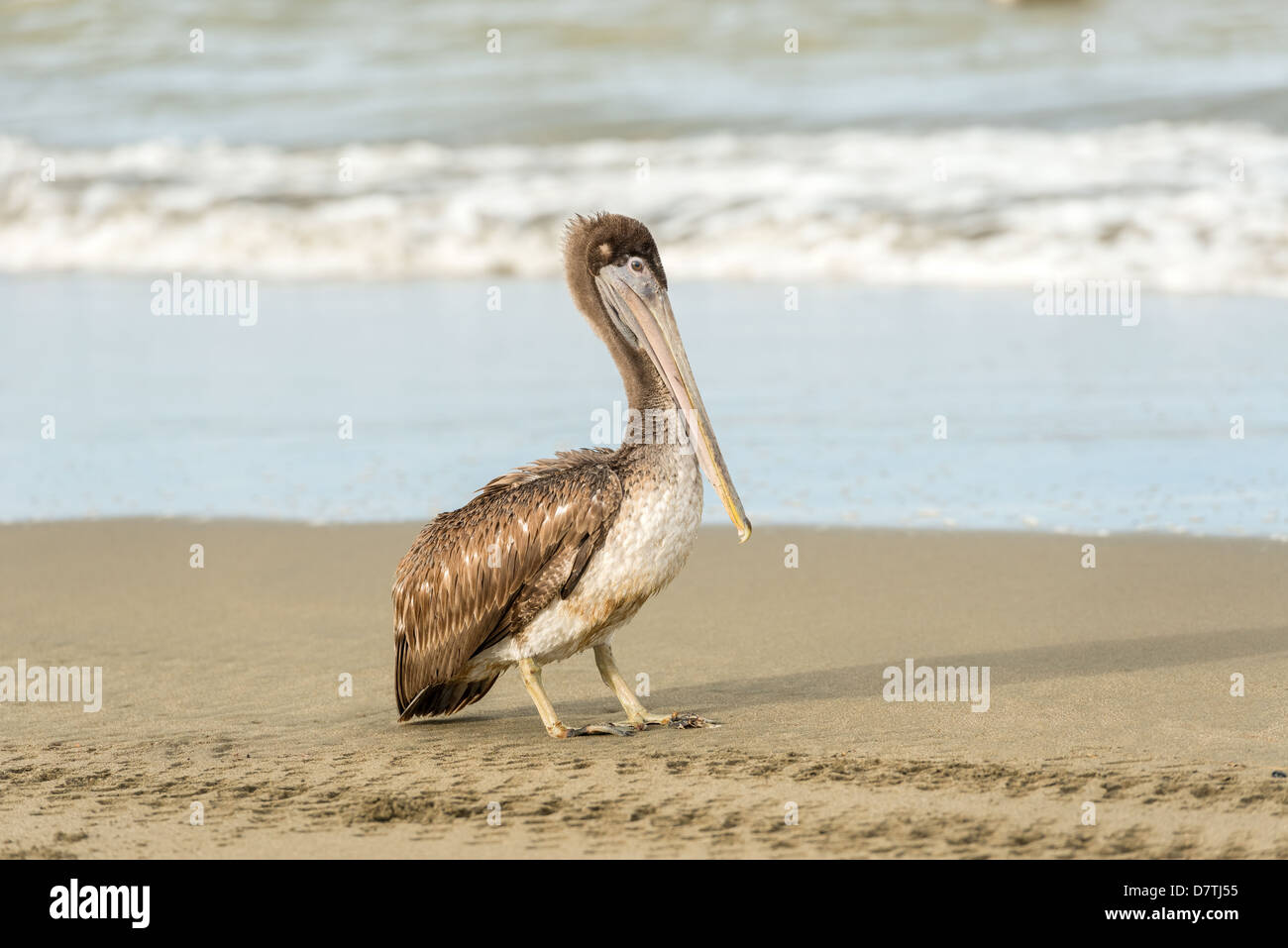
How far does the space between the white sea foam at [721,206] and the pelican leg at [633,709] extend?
9525mm

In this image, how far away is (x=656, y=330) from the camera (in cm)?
502

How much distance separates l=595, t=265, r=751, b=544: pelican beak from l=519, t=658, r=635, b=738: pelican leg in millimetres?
694

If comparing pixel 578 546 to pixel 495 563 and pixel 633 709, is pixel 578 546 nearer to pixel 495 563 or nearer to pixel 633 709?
pixel 495 563

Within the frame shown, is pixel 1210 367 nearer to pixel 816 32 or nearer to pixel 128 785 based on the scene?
pixel 128 785

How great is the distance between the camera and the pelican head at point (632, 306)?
195 inches

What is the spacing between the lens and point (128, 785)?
173 inches

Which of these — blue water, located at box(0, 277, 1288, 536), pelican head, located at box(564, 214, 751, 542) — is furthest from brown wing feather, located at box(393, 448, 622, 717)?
blue water, located at box(0, 277, 1288, 536)

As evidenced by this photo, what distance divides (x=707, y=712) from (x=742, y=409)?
4595 mm

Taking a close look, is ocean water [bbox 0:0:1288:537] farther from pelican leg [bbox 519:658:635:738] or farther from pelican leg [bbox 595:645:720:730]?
pelican leg [bbox 519:658:635:738]

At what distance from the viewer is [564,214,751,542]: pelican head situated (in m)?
4.96

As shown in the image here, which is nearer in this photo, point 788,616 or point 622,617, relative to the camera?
point 622,617

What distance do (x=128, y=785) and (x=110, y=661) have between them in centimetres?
149

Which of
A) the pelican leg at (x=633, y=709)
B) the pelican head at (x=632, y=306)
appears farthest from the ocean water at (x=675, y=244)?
the pelican leg at (x=633, y=709)
